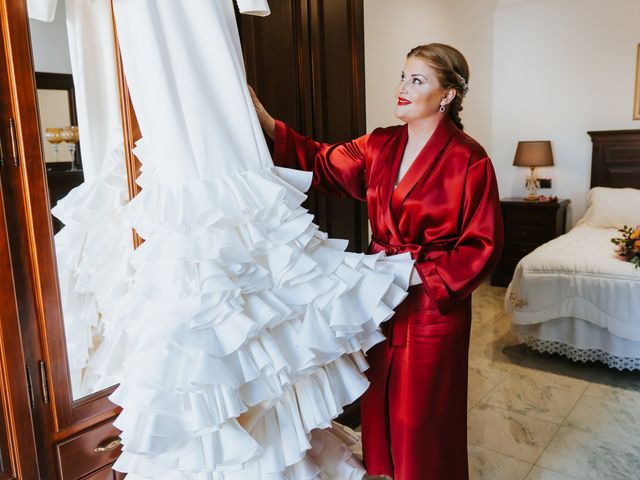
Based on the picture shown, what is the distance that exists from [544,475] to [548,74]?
12.7 ft

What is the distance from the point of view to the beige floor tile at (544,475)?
2.18 m

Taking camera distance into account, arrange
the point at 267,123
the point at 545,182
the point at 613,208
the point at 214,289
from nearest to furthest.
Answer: the point at 214,289 < the point at 267,123 < the point at 613,208 < the point at 545,182

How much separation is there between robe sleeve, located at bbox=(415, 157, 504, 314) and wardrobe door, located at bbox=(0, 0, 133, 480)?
2.85 feet

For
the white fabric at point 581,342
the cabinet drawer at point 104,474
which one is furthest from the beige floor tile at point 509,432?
the cabinet drawer at point 104,474

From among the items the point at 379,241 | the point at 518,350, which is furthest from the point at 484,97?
the point at 379,241

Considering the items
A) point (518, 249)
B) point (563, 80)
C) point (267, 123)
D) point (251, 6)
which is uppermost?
point (563, 80)

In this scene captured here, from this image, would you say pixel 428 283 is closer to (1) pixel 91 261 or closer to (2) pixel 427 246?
(2) pixel 427 246

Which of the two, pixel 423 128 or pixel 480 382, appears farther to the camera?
pixel 480 382

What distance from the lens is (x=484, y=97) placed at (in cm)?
505

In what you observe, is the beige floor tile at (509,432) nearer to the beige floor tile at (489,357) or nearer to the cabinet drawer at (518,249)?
the beige floor tile at (489,357)

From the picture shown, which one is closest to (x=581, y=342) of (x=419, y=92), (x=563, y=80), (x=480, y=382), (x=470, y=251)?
(x=480, y=382)

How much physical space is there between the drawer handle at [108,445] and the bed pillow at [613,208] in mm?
4027

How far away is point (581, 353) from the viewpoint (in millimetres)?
3213

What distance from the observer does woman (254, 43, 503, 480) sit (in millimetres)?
1517
